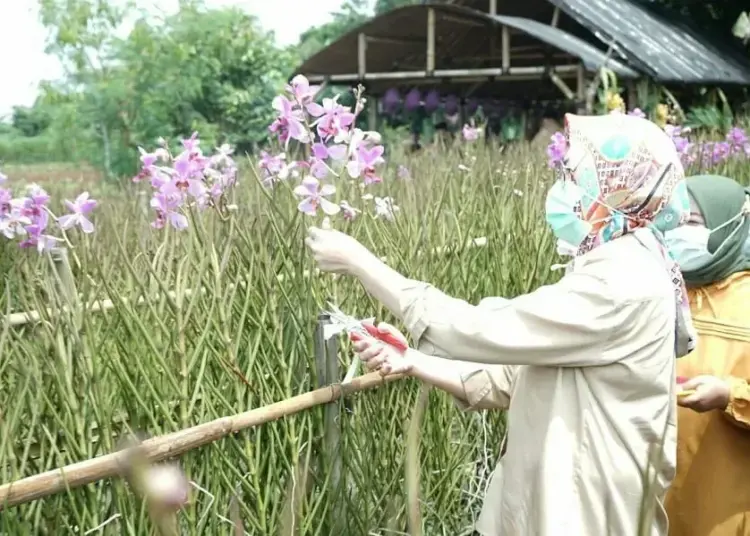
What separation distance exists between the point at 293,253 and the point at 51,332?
0.48 meters

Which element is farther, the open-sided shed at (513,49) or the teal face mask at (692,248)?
the open-sided shed at (513,49)

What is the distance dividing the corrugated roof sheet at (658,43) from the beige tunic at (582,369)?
33.6 ft

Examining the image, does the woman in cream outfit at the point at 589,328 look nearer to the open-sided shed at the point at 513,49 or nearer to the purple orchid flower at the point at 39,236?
the purple orchid flower at the point at 39,236

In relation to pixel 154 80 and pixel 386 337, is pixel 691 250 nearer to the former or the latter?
pixel 386 337

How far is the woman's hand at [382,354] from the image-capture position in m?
1.40

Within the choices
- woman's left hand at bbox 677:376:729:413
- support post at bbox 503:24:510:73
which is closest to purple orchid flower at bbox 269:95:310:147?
woman's left hand at bbox 677:376:729:413

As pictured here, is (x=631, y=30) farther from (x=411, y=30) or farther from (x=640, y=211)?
(x=640, y=211)

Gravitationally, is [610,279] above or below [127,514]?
above

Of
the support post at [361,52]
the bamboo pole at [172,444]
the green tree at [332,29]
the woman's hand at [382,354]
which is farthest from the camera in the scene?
the green tree at [332,29]

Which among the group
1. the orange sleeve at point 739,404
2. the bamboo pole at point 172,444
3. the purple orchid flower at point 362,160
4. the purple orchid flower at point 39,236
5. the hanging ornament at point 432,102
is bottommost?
the hanging ornament at point 432,102

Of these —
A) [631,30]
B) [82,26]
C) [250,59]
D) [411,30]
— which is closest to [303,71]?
[411,30]

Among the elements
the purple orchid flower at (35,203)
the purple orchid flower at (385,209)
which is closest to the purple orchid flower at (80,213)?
the purple orchid flower at (35,203)

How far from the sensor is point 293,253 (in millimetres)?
1679

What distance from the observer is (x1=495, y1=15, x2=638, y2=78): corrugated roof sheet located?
11000 millimetres
